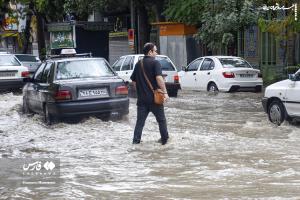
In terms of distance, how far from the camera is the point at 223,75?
20969 mm

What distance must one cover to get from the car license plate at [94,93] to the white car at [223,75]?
27.6 ft

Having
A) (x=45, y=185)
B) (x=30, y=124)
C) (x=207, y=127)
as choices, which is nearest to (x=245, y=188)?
(x=45, y=185)

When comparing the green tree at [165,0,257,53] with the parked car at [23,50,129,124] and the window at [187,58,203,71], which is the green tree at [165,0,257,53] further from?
the parked car at [23,50,129,124]

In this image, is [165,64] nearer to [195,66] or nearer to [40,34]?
[195,66]

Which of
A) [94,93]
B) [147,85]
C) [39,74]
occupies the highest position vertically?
[147,85]

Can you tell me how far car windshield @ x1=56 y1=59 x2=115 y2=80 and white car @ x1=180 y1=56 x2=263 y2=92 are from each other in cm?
773

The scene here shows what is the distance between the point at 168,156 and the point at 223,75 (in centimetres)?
1146

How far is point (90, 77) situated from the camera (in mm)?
13469

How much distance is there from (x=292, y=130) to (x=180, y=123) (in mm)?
2783

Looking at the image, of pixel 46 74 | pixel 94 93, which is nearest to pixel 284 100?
A: pixel 94 93

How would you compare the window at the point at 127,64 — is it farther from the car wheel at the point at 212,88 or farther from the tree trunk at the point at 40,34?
the tree trunk at the point at 40,34

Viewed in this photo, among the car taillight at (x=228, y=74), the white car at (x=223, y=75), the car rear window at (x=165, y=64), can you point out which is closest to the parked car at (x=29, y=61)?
the white car at (x=223, y=75)

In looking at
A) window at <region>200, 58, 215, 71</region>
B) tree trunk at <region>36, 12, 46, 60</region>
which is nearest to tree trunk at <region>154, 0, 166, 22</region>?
window at <region>200, 58, 215, 71</region>

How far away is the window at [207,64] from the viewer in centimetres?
2169
